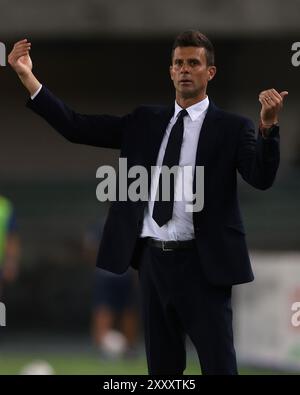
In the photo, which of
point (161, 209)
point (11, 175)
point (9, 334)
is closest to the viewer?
point (161, 209)

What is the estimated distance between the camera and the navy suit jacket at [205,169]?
16.9 feet

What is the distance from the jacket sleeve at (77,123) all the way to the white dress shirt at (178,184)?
0.82 feet

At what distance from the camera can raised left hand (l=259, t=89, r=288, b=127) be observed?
492cm

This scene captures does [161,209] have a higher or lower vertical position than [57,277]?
lower

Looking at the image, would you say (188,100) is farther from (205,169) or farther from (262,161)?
(262,161)

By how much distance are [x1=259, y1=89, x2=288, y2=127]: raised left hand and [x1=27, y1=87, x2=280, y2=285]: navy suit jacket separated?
6 cm

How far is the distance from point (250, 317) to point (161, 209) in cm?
636

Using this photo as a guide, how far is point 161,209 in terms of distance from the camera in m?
5.15

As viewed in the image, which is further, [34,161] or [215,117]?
[34,161]

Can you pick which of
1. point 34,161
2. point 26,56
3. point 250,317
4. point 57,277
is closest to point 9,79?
point 34,161

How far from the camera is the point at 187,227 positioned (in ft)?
17.1

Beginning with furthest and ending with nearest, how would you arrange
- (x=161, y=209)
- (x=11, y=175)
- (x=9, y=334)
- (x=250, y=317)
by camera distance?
1. (x=11, y=175)
2. (x=9, y=334)
3. (x=250, y=317)
4. (x=161, y=209)

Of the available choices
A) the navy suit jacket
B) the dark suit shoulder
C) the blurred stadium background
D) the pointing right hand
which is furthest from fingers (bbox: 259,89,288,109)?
the blurred stadium background
